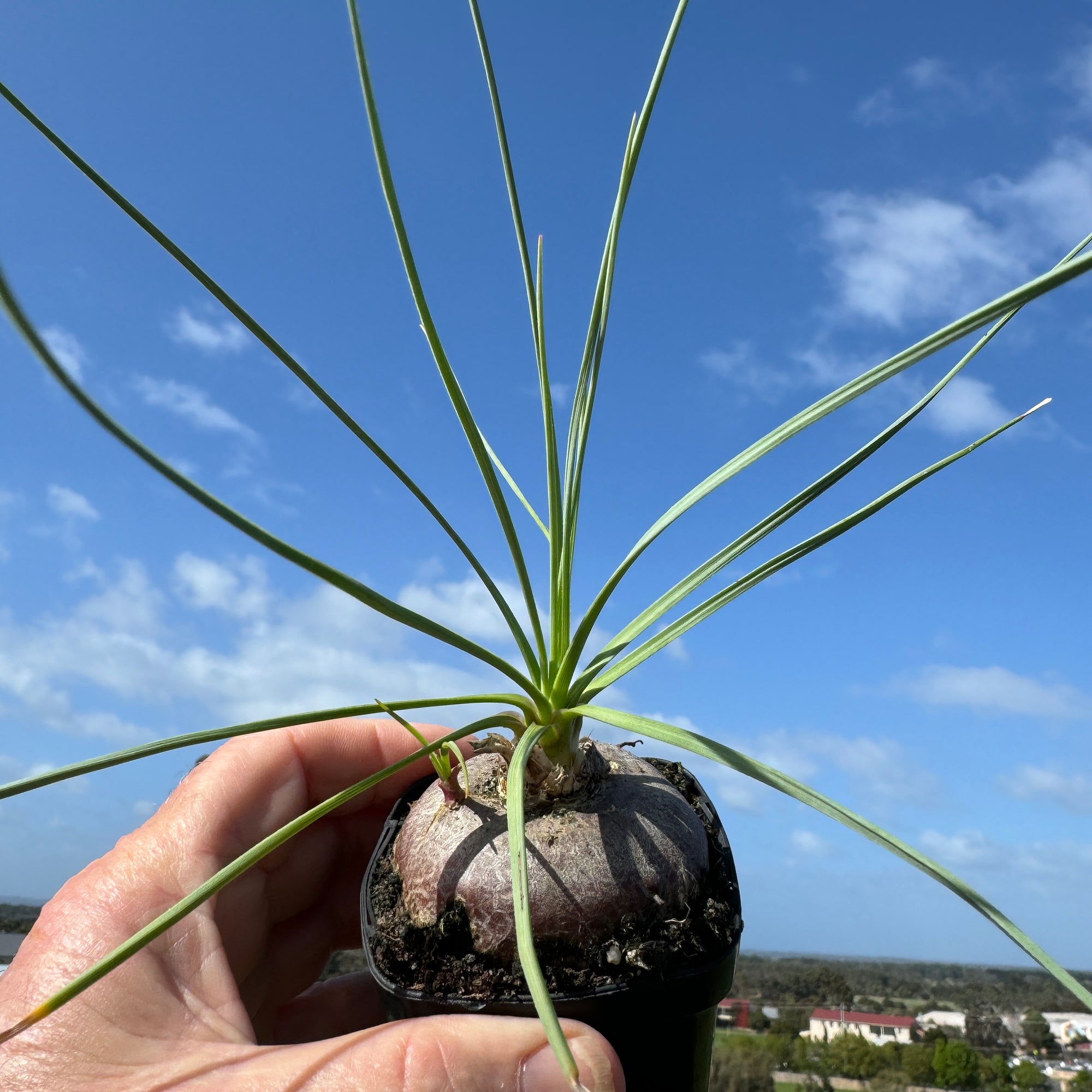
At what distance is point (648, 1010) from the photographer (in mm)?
738

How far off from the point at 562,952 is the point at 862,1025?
13.1 m

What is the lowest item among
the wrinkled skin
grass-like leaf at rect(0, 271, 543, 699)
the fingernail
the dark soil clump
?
the fingernail

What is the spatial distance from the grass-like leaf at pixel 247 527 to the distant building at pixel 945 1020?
11.6 meters

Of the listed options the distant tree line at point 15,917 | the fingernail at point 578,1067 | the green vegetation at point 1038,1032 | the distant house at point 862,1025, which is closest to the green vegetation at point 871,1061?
the distant house at point 862,1025

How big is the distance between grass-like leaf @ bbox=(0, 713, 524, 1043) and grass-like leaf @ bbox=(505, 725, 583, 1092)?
7 centimetres

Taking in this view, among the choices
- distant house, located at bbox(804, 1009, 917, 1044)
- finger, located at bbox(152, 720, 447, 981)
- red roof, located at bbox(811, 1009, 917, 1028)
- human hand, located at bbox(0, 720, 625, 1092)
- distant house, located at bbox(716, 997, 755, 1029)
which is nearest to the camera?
human hand, located at bbox(0, 720, 625, 1092)

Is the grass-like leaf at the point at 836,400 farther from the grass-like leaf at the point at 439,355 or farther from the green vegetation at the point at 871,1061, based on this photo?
the green vegetation at the point at 871,1061

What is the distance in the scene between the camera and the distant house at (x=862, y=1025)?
9.44m

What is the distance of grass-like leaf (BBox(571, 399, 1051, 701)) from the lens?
27.9 inches

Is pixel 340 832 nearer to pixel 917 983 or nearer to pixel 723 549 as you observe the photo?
pixel 723 549

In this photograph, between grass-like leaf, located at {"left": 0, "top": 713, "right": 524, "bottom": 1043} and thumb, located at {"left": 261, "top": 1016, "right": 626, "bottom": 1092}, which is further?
thumb, located at {"left": 261, "top": 1016, "right": 626, "bottom": 1092}

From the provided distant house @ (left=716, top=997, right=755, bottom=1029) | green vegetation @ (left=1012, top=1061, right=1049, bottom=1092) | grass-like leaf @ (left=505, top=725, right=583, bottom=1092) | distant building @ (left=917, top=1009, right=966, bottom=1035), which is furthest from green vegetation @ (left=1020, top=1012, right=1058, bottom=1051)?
grass-like leaf @ (left=505, top=725, right=583, bottom=1092)

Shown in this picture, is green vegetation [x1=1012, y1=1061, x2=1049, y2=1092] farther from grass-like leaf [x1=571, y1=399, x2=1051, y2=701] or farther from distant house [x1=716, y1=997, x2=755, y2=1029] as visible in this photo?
grass-like leaf [x1=571, y1=399, x2=1051, y2=701]

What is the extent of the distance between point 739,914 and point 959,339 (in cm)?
65
